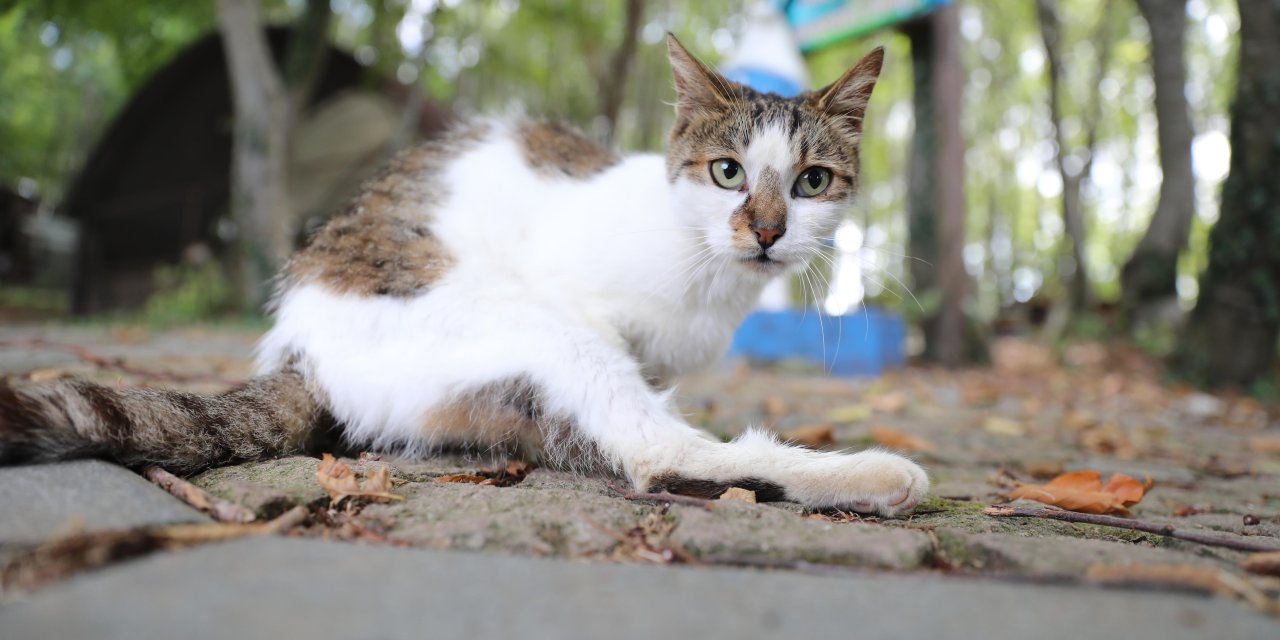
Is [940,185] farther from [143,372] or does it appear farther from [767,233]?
[143,372]

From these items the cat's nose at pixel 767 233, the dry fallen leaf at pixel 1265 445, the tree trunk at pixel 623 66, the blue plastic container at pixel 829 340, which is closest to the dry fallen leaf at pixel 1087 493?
the cat's nose at pixel 767 233

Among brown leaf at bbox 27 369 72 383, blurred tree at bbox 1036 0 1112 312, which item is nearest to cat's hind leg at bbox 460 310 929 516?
brown leaf at bbox 27 369 72 383

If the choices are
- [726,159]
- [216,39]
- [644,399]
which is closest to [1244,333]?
[726,159]

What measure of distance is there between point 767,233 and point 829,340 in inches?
162

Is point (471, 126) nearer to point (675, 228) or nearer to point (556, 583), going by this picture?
point (675, 228)

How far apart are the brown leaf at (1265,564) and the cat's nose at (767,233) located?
4.11ft

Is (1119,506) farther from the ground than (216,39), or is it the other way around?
(216,39)

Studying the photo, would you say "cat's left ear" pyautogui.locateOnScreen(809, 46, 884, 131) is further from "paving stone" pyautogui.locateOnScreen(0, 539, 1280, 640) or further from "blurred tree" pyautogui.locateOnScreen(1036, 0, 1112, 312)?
"blurred tree" pyautogui.locateOnScreen(1036, 0, 1112, 312)

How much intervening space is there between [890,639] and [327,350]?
162 cm

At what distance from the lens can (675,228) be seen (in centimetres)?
223

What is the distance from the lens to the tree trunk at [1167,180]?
7.84 m

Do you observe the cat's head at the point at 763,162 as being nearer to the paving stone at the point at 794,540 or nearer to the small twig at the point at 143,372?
the paving stone at the point at 794,540

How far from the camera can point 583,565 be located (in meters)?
1.06

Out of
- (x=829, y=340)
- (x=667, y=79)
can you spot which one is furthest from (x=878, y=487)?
A: (x=667, y=79)
